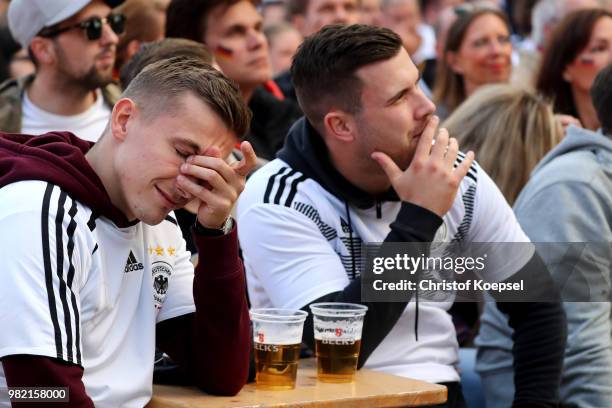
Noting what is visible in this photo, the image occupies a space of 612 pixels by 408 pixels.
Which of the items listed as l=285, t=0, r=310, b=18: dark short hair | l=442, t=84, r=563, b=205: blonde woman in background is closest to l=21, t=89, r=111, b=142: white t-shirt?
l=442, t=84, r=563, b=205: blonde woman in background

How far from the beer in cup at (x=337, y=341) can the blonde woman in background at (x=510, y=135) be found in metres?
1.64

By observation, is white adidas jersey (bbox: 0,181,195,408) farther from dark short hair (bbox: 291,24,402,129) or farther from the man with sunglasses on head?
the man with sunglasses on head

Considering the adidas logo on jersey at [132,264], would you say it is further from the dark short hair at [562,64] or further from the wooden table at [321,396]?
the dark short hair at [562,64]

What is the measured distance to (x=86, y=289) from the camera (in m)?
2.29

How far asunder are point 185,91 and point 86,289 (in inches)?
20.5

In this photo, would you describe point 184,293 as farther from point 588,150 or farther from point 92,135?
point 92,135

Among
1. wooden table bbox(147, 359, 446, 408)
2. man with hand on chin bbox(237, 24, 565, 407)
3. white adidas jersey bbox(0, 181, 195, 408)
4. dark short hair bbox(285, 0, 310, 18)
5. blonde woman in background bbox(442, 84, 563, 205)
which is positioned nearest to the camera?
white adidas jersey bbox(0, 181, 195, 408)

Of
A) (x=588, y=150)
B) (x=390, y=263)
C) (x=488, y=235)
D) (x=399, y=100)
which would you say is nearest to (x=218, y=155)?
(x=390, y=263)

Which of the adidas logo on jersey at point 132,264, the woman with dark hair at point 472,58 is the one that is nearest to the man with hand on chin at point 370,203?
the adidas logo on jersey at point 132,264

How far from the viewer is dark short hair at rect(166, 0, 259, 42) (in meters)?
5.13

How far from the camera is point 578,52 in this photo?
5.23 m

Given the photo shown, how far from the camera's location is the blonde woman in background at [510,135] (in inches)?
163

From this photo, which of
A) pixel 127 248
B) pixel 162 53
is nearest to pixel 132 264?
pixel 127 248

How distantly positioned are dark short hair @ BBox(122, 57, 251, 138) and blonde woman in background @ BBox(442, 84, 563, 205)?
1899 mm
